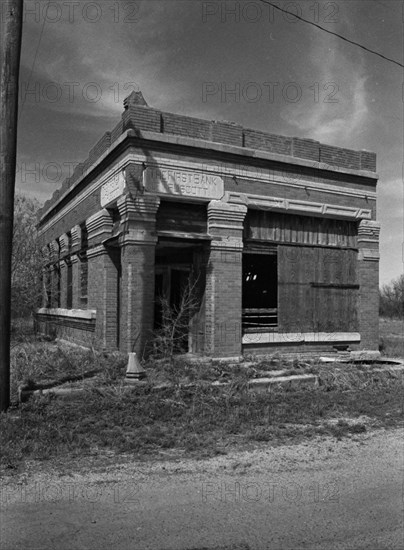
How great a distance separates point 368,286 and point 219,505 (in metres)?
11.2

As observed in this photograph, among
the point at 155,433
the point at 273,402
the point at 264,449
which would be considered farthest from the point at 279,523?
the point at 273,402

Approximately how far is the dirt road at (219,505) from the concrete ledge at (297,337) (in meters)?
6.80

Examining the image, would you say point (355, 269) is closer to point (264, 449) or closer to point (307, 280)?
point (307, 280)

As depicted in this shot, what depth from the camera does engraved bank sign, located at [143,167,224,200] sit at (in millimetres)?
11508

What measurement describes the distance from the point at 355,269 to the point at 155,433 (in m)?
9.67

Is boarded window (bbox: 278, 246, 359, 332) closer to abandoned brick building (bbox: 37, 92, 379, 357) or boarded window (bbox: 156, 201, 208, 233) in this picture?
abandoned brick building (bbox: 37, 92, 379, 357)

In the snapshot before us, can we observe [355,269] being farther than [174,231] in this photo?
Yes

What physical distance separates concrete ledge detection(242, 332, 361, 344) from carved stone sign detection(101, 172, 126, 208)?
4.70m

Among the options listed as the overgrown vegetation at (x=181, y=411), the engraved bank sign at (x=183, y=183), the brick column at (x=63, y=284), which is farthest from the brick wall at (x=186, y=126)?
the brick column at (x=63, y=284)

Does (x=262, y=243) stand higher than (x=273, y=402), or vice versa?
(x=262, y=243)

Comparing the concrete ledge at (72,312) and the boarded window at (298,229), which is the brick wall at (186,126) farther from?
the concrete ledge at (72,312)

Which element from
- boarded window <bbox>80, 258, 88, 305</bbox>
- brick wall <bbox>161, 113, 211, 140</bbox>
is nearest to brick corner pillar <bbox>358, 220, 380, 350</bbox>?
brick wall <bbox>161, 113, 211, 140</bbox>

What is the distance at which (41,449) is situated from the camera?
5914 mm

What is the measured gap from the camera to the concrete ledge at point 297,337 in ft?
42.3
